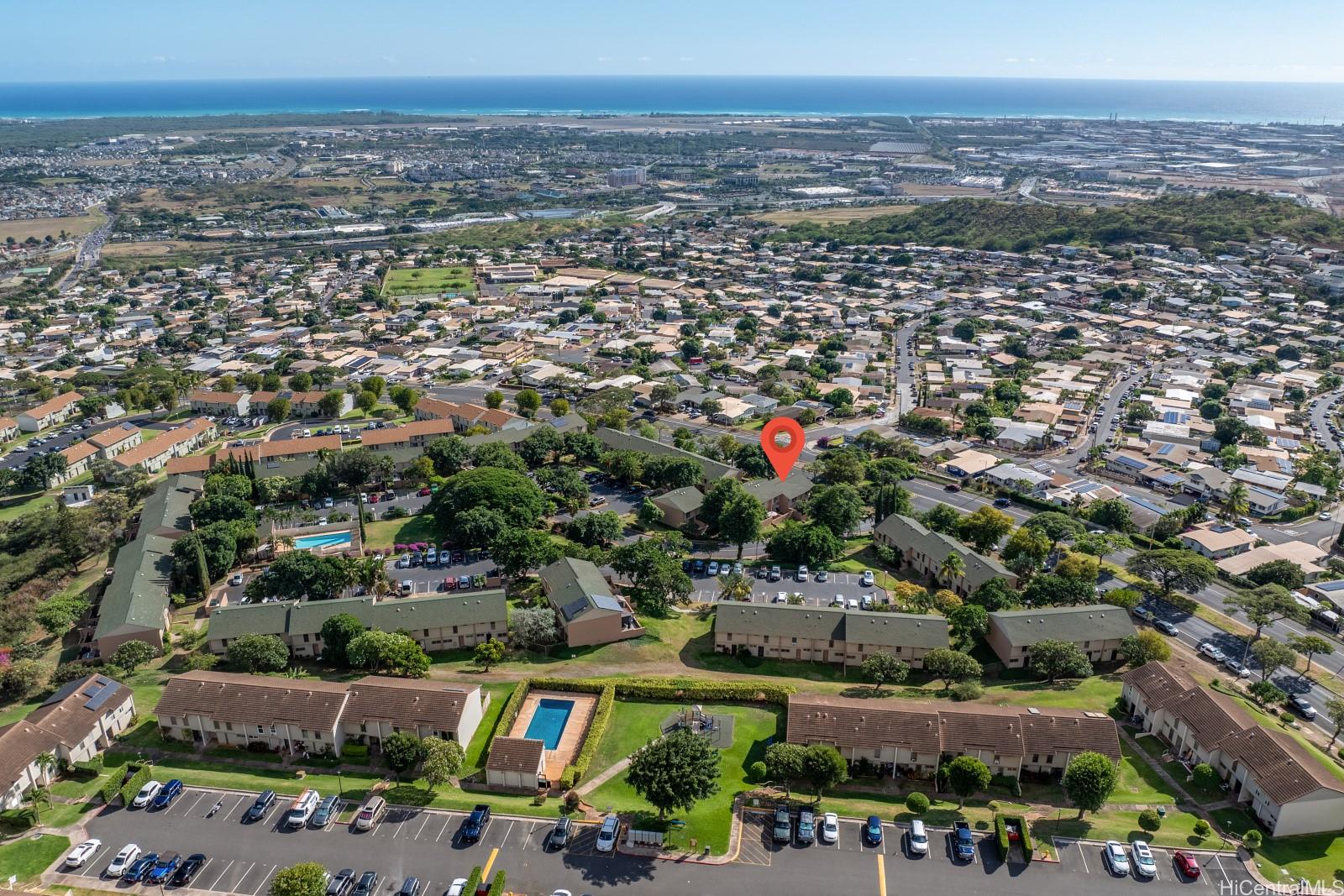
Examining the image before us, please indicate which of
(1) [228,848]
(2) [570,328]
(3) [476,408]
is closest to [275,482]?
(3) [476,408]

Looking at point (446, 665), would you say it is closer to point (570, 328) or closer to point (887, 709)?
point (887, 709)

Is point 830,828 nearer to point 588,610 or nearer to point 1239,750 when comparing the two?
point 1239,750

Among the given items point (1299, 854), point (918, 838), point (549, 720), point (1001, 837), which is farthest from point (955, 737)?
point (549, 720)

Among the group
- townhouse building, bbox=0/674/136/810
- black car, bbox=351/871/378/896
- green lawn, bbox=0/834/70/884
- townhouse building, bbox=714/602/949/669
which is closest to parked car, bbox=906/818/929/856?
townhouse building, bbox=714/602/949/669

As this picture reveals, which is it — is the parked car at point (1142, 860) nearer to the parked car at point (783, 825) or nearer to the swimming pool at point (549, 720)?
the parked car at point (783, 825)

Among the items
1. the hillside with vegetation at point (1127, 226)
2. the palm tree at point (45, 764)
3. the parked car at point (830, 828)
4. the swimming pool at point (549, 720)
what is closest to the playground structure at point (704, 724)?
the swimming pool at point (549, 720)

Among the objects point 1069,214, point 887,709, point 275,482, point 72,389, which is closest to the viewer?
point 887,709
